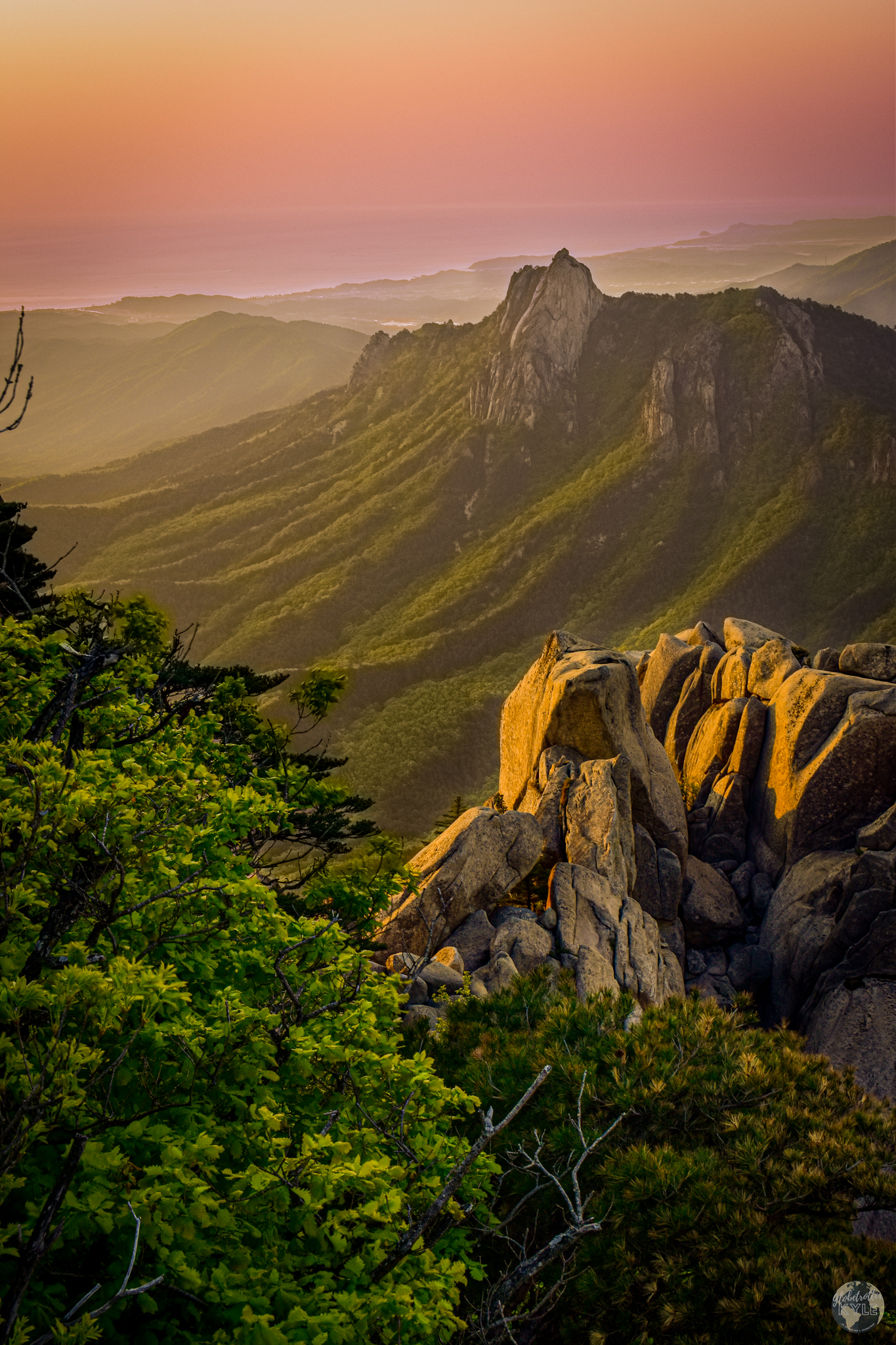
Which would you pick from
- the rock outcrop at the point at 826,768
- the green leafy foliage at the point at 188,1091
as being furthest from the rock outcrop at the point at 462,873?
the rock outcrop at the point at 826,768

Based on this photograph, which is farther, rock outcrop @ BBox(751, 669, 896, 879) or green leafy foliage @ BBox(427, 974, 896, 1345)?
rock outcrop @ BBox(751, 669, 896, 879)

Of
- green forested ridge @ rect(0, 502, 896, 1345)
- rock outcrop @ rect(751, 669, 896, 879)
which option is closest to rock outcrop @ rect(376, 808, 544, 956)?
green forested ridge @ rect(0, 502, 896, 1345)

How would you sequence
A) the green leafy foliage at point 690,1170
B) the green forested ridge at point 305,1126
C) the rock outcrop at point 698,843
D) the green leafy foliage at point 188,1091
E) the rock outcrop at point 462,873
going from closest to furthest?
the green leafy foliage at point 188,1091 < the green forested ridge at point 305,1126 < the green leafy foliage at point 690,1170 < the rock outcrop at point 462,873 < the rock outcrop at point 698,843

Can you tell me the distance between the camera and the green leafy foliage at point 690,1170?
34.5 feet

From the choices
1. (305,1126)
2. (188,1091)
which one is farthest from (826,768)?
(188,1091)

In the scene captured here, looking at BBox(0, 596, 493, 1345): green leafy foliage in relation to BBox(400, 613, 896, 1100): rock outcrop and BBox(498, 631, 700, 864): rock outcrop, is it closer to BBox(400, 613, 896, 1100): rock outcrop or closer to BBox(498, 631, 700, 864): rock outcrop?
BBox(400, 613, 896, 1100): rock outcrop

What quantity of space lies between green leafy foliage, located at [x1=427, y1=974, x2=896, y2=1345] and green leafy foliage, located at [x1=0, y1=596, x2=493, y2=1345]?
1876mm

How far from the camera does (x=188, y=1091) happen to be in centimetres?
920

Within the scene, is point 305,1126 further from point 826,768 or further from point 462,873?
point 826,768

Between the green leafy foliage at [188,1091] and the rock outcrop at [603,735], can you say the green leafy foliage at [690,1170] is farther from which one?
the rock outcrop at [603,735]

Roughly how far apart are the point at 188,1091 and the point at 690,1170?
781cm

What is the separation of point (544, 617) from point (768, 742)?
142 meters

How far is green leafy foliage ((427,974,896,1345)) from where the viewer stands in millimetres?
10508

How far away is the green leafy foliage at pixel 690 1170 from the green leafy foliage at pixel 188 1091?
188 cm
